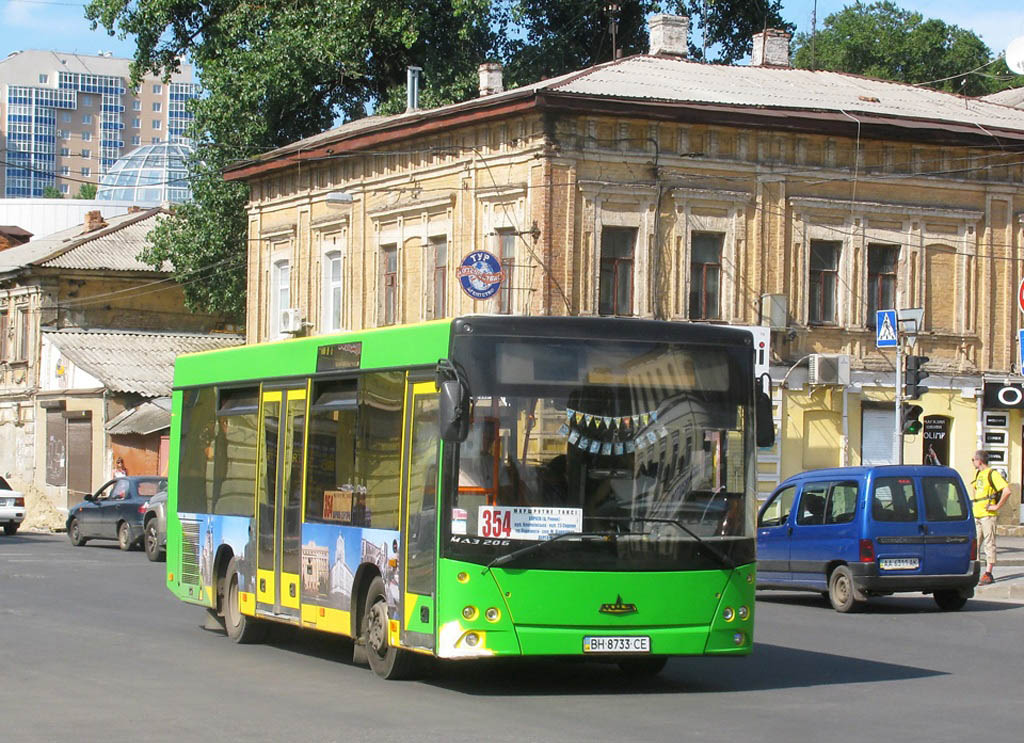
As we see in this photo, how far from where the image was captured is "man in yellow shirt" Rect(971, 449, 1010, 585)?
74.7 ft

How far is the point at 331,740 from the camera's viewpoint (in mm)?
9562

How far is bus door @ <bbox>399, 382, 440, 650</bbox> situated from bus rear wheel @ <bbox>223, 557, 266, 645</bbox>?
3.74m

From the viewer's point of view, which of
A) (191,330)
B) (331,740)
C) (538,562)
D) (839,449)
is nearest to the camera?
(331,740)

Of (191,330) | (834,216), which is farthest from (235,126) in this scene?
(834,216)

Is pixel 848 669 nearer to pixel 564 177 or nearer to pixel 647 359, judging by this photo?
pixel 647 359

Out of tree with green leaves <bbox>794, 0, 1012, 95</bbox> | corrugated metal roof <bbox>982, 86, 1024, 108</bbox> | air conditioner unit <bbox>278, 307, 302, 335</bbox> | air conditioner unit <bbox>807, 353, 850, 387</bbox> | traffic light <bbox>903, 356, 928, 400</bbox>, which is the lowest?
traffic light <bbox>903, 356, 928, 400</bbox>

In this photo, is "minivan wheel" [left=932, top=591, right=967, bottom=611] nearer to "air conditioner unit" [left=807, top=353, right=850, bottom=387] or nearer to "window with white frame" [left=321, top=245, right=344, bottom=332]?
"air conditioner unit" [left=807, top=353, right=850, bottom=387]

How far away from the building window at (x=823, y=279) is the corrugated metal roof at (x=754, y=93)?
2774 millimetres

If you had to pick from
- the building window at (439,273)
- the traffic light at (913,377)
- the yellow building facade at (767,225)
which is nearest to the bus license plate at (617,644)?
the traffic light at (913,377)

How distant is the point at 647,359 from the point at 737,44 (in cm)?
4130

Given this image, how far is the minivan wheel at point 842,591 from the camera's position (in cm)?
1984

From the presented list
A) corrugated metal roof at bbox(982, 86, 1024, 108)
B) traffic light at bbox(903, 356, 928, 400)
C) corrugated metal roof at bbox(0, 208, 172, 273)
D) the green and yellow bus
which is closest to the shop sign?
traffic light at bbox(903, 356, 928, 400)

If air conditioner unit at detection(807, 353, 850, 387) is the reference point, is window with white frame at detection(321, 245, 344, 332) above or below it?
above

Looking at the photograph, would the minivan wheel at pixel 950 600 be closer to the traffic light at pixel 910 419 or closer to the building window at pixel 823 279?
the traffic light at pixel 910 419
